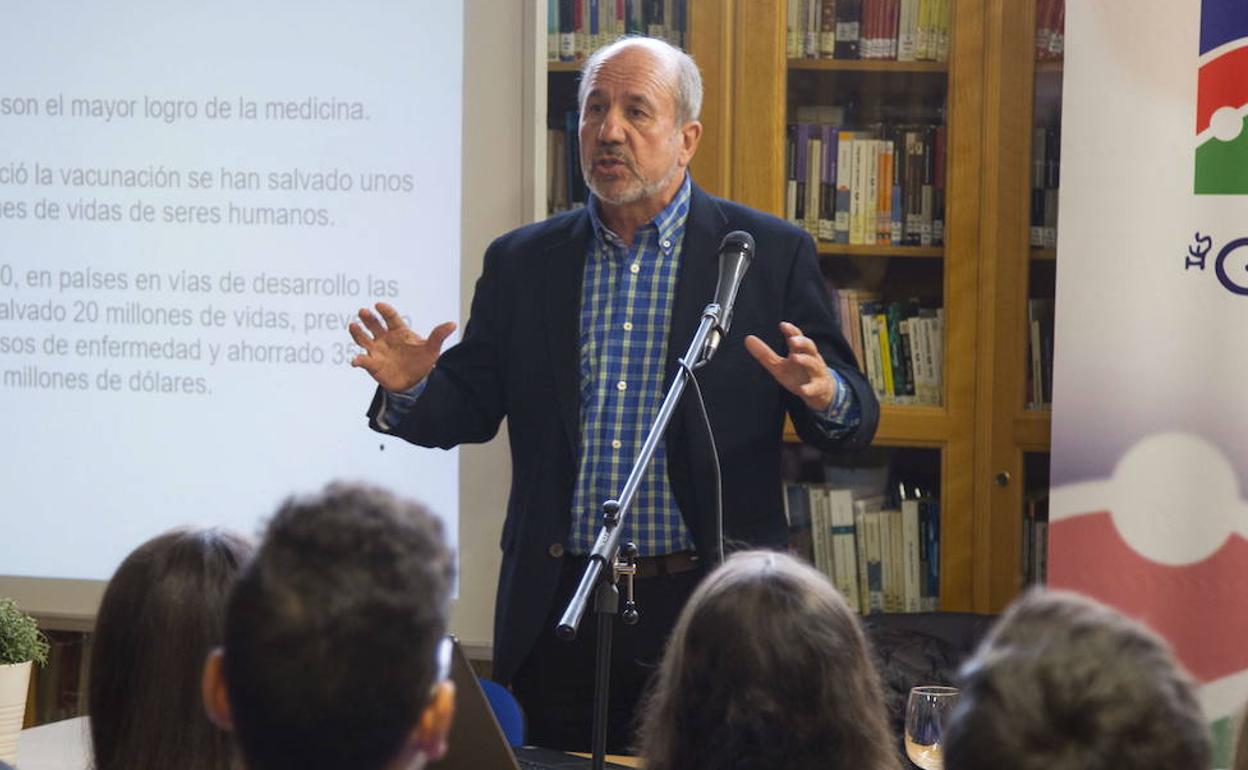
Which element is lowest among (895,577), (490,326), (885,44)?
(895,577)

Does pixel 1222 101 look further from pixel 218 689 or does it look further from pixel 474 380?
pixel 218 689

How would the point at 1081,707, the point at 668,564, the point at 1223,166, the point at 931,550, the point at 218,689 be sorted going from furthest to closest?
the point at 931,550
the point at 1223,166
the point at 668,564
the point at 218,689
the point at 1081,707

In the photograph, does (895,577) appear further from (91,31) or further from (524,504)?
(91,31)

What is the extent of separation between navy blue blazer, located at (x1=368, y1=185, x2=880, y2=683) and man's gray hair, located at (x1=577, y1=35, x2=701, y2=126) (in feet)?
0.54

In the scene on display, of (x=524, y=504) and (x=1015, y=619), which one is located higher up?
(x=1015, y=619)

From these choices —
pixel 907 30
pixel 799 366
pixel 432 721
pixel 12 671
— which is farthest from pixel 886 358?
pixel 432 721

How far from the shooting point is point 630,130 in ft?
9.23

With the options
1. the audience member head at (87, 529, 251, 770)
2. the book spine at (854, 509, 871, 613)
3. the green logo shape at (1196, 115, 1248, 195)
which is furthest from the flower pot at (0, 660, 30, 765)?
the green logo shape at (1196, 115, 1248, 195)

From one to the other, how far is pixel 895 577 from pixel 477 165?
4.50 ft

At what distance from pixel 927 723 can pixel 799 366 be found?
71 cm

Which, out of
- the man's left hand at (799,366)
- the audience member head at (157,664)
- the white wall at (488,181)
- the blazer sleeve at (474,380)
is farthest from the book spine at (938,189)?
the audience member head at (157,664)

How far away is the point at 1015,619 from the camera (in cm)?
101

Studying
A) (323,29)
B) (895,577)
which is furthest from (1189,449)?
(323,29)

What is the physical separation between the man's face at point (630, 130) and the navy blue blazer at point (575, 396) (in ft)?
0.40
